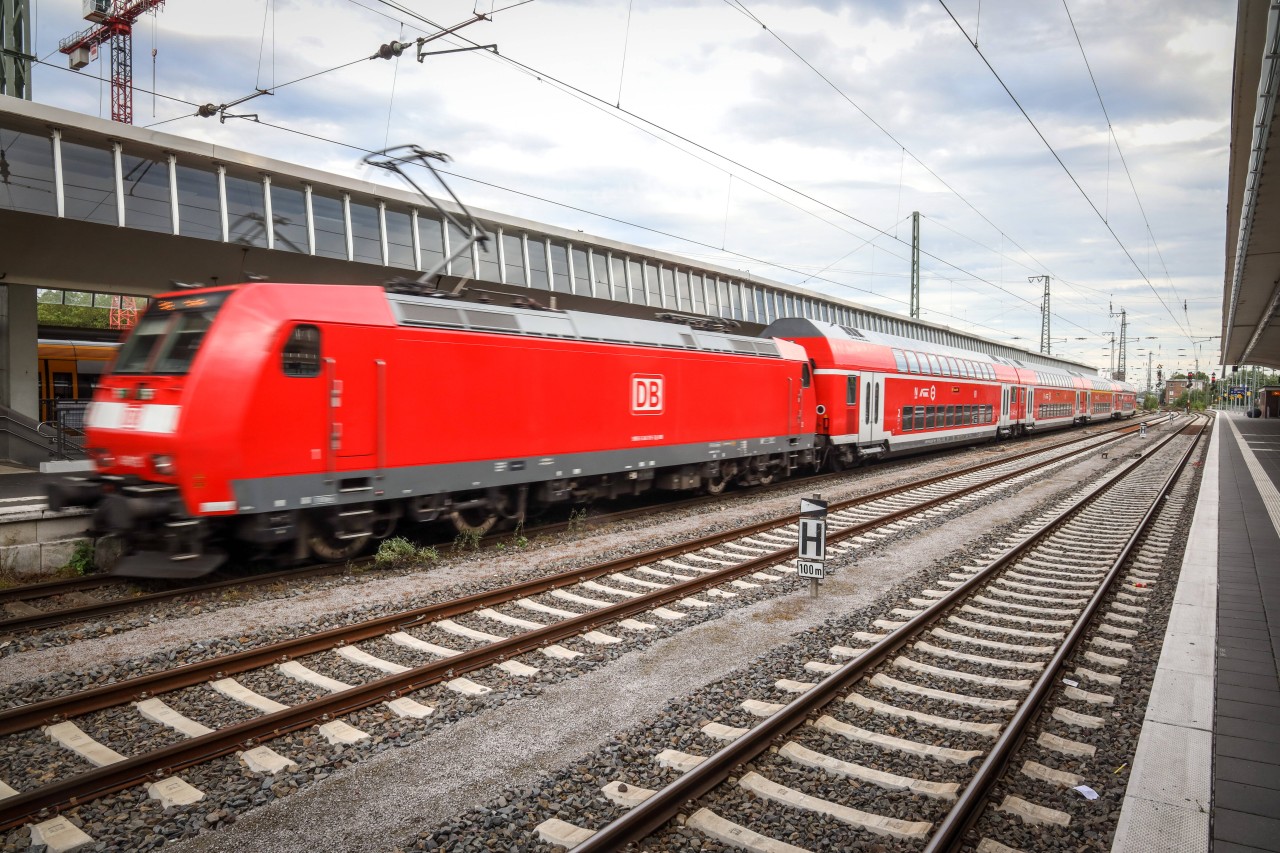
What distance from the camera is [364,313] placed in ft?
30.3

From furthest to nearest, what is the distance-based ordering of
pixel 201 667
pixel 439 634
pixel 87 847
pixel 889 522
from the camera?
pixel 889 522 < pixel 439 634 < pixel 201 667 < pixel 87 847

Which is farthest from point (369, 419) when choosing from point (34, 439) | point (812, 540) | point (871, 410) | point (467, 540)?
point (871, 410)

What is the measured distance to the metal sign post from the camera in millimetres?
8570

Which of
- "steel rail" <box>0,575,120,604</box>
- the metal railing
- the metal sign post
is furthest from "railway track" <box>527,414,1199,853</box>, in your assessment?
the metal railing

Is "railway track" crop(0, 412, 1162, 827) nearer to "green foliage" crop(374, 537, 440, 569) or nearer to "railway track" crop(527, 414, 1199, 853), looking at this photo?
"railway track" crop(527, 414, 1199, 853)

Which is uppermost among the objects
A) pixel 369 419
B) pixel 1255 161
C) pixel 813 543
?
pixel 1255 161

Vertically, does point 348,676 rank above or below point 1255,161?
below

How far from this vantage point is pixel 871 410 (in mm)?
21047

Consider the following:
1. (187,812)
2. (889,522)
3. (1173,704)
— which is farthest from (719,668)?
(889,522)

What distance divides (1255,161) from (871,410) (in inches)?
435

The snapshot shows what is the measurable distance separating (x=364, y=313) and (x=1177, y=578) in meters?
10.6

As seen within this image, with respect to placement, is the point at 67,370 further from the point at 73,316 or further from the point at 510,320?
the point at 73,316

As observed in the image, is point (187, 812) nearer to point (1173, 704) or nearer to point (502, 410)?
point (1173, 704)

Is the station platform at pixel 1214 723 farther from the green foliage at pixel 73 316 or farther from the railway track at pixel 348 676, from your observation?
the green foliage at pixel 73 316
